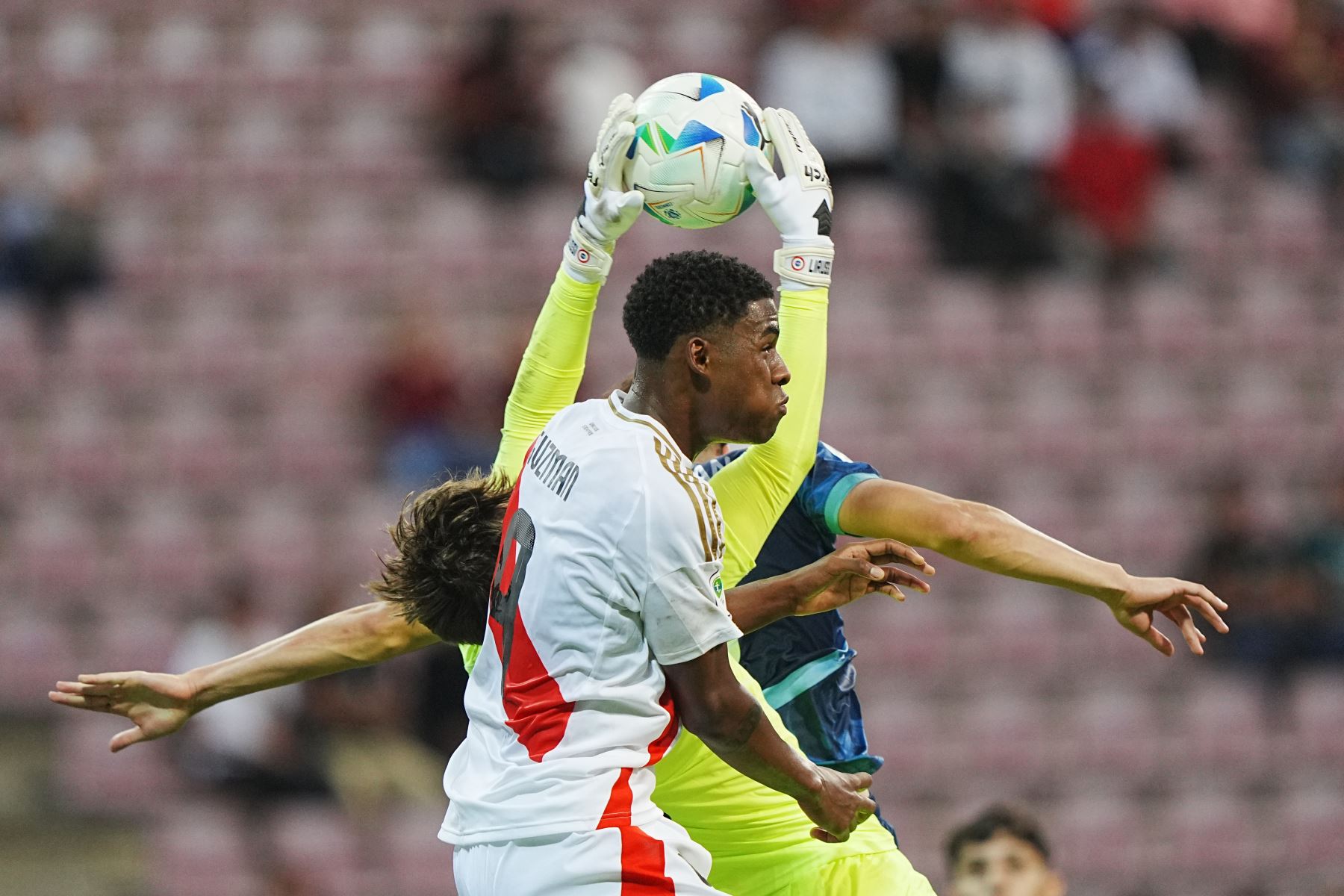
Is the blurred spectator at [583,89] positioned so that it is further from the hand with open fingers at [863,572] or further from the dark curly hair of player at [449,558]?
the hand with open fingers at [863,572]

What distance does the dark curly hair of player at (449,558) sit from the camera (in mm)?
4047

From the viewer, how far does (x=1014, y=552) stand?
4238 mm

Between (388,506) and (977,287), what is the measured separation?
12.8 feet

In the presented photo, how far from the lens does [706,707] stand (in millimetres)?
3709

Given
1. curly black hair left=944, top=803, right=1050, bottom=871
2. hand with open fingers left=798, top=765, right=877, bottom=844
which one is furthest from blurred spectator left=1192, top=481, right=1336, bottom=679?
hand with open fingers left=798, top=765, right=877, bottom=844

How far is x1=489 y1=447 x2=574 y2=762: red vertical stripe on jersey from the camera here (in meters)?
3.67

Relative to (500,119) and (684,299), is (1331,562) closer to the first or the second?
(500,119)

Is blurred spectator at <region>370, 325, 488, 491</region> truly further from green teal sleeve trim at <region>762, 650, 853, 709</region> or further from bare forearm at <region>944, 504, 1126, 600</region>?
bare forearm at <region>944, 504, 1126, 600</region>

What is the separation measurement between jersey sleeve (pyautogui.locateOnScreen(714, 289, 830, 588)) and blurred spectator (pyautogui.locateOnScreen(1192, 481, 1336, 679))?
6.25m

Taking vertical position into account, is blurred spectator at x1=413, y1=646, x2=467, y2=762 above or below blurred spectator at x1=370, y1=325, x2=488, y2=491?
below

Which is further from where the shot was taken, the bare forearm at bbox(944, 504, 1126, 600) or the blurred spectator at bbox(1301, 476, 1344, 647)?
the blurred spectator at bbox(1301, 476, 1344, 647)

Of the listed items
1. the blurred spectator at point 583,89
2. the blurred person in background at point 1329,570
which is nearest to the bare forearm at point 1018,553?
the blurred person in background at point 1329,570

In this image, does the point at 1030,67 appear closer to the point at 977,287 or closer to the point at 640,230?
the point at 977,287

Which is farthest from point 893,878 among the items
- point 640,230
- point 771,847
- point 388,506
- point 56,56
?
point 56,56
